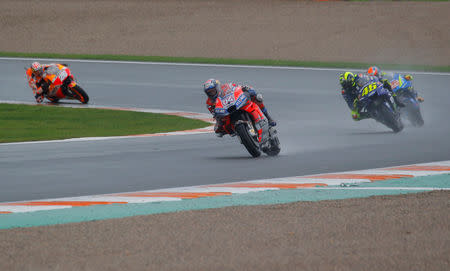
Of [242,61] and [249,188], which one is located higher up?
[249,188]

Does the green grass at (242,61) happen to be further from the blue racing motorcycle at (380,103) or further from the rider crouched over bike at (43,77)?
the blue racing motorcycle at (380,103)

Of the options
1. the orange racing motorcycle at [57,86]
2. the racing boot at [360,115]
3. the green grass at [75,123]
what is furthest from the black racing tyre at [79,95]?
Answer: the racing boot at [360,115]

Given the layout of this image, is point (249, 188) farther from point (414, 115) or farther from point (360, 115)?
point (414, 115)

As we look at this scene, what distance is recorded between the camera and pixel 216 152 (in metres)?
14.8

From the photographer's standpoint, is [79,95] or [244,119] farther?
[79,95]

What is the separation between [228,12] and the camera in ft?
157

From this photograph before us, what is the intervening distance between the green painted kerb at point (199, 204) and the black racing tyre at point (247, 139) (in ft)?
8.91

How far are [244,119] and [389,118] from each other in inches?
182

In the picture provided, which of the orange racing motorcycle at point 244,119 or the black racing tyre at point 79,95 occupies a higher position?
the orange racing motorcycle at point 244,119

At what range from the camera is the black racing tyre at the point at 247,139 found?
13.4 meters

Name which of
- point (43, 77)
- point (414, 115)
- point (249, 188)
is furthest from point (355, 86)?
point (43, 77)

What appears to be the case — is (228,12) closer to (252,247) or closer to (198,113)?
(198,113)

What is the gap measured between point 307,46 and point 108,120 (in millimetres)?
20176

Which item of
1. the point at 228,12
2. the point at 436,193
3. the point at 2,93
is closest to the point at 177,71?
the point at 2,93
